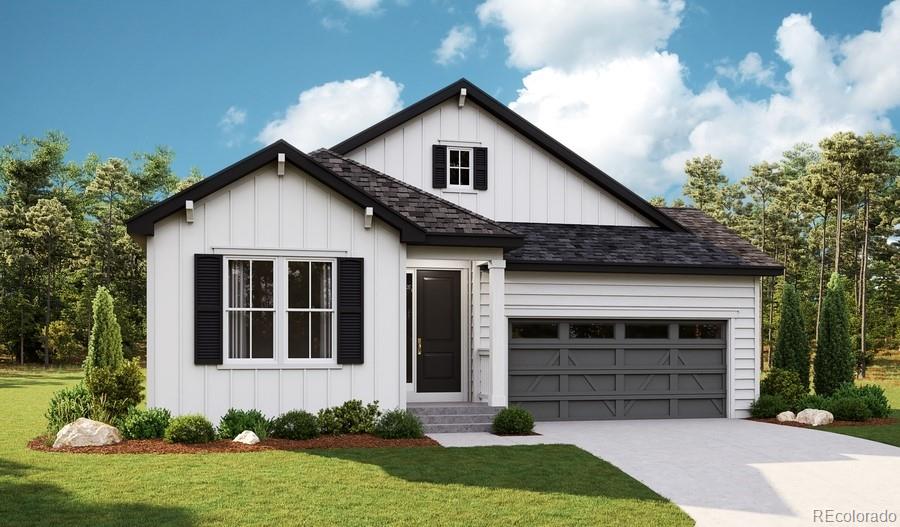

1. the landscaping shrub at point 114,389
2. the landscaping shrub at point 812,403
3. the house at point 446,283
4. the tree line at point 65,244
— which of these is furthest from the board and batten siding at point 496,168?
the tree line at point 65,244

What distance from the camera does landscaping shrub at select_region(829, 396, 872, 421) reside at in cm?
1568

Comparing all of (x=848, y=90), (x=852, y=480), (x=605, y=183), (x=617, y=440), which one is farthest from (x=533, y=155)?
(x=848, y=90)

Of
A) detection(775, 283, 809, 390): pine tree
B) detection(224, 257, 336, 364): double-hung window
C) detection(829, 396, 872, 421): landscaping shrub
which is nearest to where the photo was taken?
detection(224, 257, 336, 364): double-hung window

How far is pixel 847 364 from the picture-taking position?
18781 mm

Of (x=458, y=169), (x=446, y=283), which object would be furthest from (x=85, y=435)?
(x=458, y=169)

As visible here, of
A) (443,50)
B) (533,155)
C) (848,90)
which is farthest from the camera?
(848,90)

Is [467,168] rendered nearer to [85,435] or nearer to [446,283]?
[446,283]

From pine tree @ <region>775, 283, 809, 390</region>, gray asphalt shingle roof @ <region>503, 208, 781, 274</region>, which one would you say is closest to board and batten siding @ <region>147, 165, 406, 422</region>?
gray asphalt shingle roof @ <region>503, 208, 781, 274</region>

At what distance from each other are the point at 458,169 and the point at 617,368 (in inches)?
193

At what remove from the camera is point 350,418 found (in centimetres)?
1277

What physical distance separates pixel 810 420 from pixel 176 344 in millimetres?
10722

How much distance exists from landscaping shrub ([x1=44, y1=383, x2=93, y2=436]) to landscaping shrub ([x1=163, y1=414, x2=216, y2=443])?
184cm

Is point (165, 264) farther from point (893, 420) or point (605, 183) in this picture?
point (893, 420)

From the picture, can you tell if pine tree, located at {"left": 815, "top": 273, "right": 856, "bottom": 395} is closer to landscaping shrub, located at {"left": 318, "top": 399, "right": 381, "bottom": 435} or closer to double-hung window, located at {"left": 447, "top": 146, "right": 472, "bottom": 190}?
double-hung window, located at {"left": 447, "top": 146, "right": 472, "bottom": 190}
